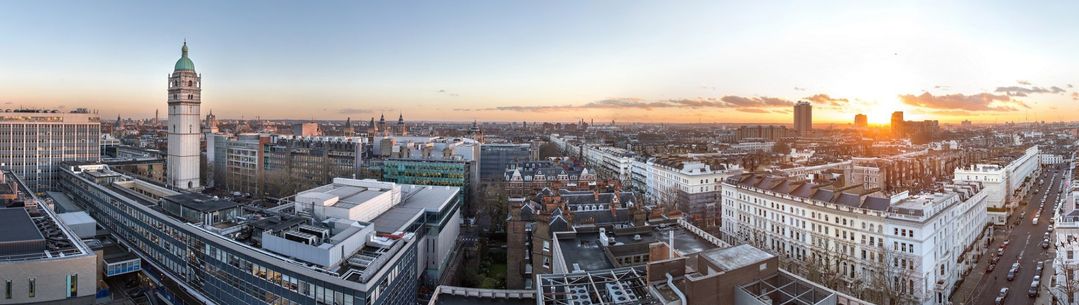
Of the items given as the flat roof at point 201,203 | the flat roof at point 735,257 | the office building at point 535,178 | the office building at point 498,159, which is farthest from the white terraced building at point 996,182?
the flat roof at point 201,203

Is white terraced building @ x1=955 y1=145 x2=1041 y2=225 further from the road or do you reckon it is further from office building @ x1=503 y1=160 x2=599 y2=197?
office building @ x1=503 y1=160 x2=599 y2=197

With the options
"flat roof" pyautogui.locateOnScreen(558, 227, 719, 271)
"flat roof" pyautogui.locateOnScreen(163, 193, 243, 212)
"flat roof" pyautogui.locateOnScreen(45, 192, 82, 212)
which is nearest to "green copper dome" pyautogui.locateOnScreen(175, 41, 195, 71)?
"flat roof" pyautogui.locateOnScreen(45, 192, 82, 212)

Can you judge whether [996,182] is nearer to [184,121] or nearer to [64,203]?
[184,121]

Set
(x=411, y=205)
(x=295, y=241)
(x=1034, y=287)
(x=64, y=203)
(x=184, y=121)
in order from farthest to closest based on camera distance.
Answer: (x=184, y=121) → (x=64, y=203) → (x=411, y=205) → (x=1034, y=287) → (x=295, y=241)

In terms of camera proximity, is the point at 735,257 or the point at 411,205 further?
the point at 411,205

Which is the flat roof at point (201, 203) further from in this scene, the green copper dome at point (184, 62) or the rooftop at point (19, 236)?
the green copper dome at point (184, 62)

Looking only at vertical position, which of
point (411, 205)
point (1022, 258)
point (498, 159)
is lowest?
point (1022, 258)

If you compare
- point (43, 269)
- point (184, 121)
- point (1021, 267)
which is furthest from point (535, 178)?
point (43, 269)
